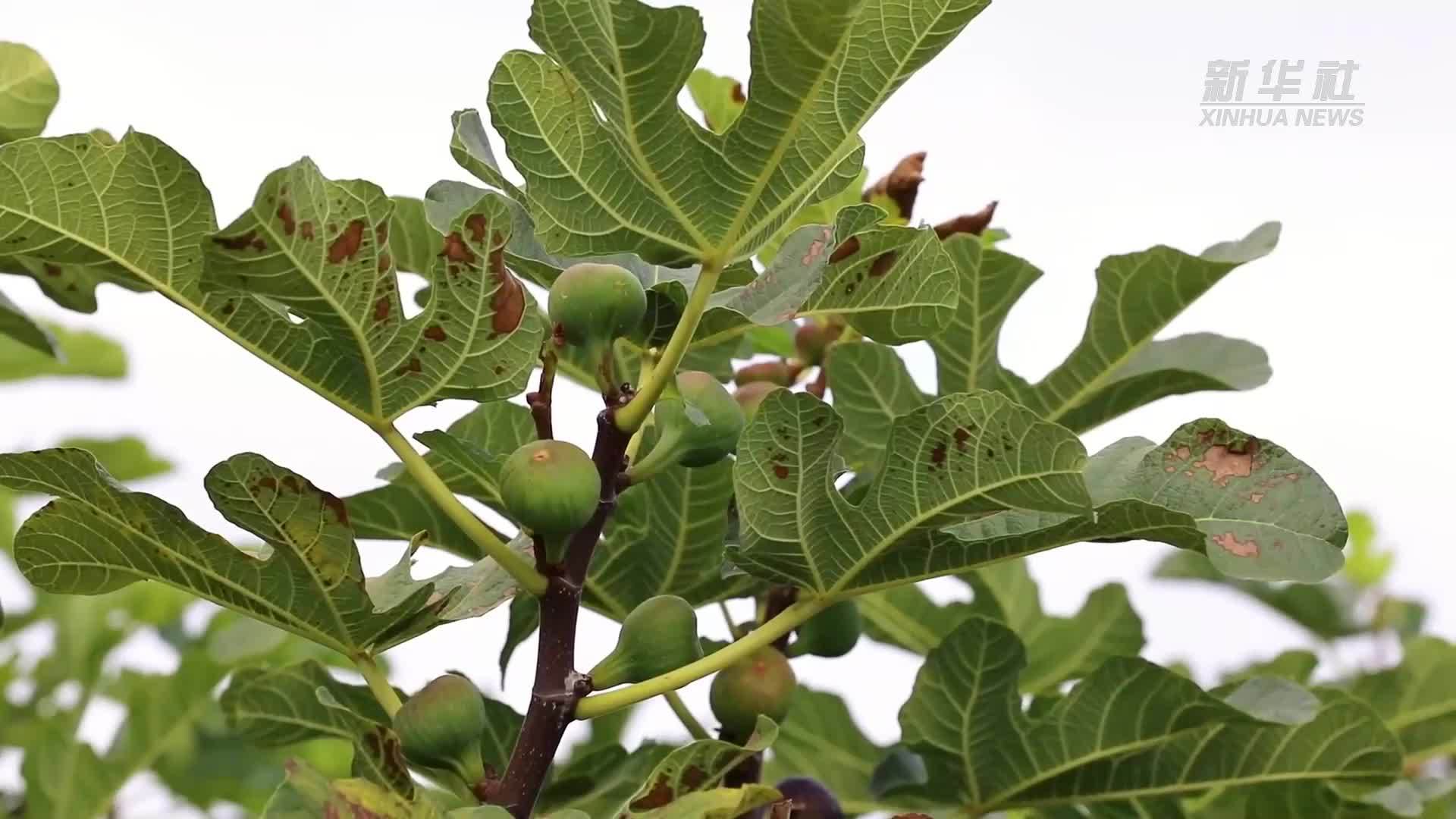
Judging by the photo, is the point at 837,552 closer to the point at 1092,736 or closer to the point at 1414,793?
the point at 1092,736

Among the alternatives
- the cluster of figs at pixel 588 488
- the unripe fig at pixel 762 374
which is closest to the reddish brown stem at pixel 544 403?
the cluster of figs at pixel 588 488

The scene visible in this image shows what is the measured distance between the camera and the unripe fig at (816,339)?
58.9 inches

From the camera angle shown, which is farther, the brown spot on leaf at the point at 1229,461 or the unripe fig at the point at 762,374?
the unripe fig at the point at 762,374

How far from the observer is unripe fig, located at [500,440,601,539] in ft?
Answer: 2.83

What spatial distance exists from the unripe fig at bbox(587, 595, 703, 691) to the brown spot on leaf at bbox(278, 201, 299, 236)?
322 millimetres

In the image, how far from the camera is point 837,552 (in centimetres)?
99

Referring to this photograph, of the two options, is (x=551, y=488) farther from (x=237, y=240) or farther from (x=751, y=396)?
(x=751, y=396)

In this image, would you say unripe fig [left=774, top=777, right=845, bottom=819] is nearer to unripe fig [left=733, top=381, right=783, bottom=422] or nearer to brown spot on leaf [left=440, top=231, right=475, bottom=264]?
unripe fig [left=733, top=381, right=783, bottom=422]

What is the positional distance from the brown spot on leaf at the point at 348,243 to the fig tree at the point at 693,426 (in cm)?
22

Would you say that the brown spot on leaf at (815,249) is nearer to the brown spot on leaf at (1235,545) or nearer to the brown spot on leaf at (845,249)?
the brown spot on leaf at (845,249)

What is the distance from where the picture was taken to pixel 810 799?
1203 millimetres

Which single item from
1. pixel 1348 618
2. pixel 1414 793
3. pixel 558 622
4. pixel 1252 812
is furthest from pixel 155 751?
pixel 1348 618

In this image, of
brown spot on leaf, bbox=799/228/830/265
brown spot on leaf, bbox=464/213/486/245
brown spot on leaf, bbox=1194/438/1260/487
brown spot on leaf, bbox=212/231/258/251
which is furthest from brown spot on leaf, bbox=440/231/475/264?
brown spot on leaf, bbox=1194/438/1260/487

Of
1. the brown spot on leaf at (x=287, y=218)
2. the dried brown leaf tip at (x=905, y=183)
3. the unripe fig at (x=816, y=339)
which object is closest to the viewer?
the brown spot on leaf at (x=287, y=218)
